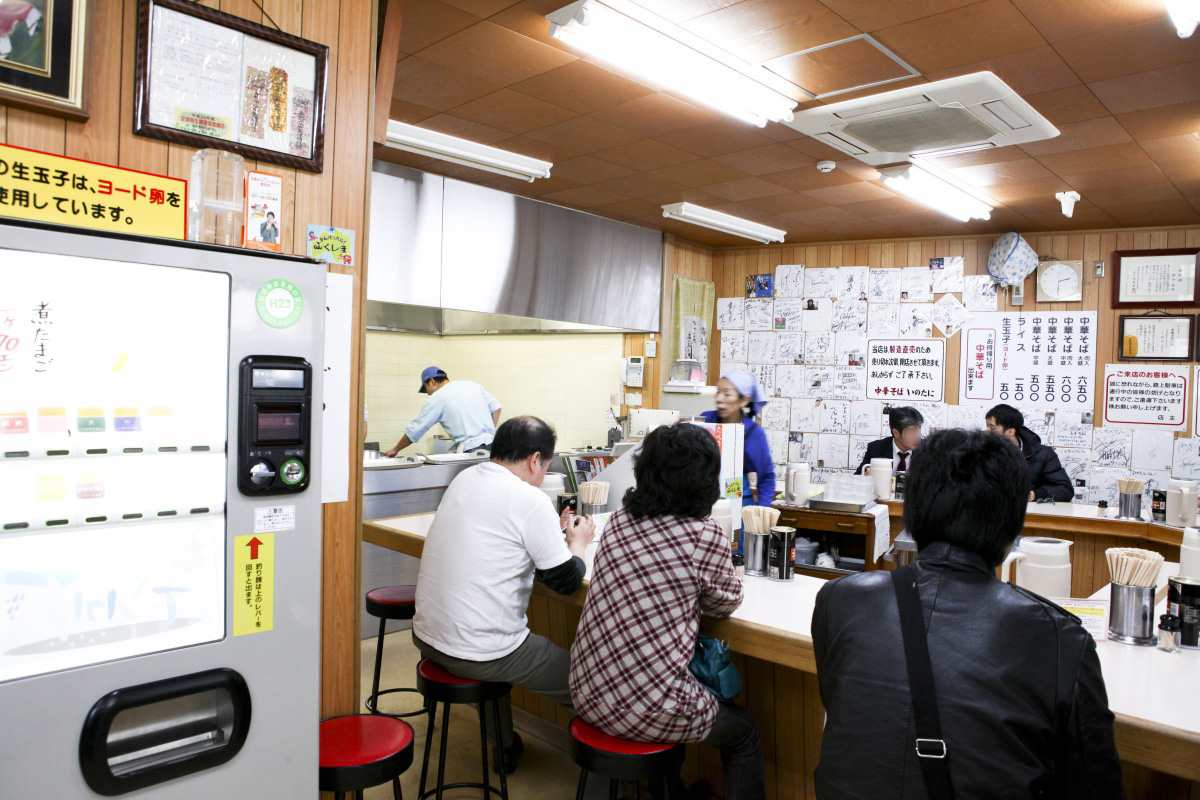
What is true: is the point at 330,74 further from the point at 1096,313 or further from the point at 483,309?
the point at 1096,313

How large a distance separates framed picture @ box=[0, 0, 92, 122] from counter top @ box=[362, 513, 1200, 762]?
1904mm

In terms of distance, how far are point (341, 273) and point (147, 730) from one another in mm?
1152

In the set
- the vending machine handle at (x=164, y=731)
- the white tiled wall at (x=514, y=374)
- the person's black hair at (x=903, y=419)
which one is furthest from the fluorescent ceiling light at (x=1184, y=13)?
the white tiled wall at (x=514, y=374)

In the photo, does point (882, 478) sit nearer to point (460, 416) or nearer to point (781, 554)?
point (781, 554)

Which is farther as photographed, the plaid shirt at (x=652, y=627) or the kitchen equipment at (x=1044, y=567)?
the kitchen equipment at (x=1044, y=567)

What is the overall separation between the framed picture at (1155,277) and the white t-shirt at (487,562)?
5.50 meters

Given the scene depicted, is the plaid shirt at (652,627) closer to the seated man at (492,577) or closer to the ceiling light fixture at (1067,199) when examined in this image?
the seated man at (492,577)

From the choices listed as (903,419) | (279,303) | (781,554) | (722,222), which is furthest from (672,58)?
(722,222)

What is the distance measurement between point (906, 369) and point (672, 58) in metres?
4.44

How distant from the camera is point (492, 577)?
2381 millimetres

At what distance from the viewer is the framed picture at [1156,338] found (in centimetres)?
561

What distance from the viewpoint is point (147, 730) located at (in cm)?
152

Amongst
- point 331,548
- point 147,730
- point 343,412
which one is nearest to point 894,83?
point 343,412

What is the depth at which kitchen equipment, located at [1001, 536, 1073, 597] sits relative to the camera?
221cm
